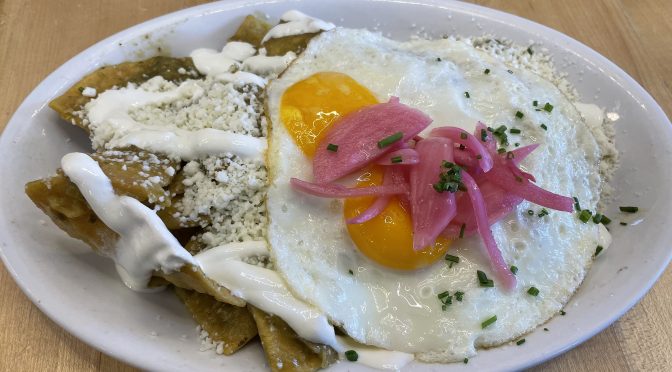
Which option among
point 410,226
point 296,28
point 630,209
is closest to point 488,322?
point 410,226

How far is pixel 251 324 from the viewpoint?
133 centimetres

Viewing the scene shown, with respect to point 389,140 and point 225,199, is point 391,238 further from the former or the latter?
point 225,199

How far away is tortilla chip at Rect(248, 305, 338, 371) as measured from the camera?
1.25 m

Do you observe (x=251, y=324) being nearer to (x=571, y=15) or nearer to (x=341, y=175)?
(x=341, y=175)

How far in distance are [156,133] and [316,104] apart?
0.46 meters

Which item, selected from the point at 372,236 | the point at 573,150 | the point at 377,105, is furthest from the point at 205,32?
the point at 573,150

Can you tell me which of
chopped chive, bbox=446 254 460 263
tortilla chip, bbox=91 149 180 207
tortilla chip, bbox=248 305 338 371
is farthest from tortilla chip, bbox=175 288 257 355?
chopped chive, bbox=446 254 460 263

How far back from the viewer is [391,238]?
4.40 feet

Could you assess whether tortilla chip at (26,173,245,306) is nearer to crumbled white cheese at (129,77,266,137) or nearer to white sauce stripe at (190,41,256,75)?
crumbled white cheese at (129,77,266,137)

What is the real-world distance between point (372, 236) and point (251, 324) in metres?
0.38

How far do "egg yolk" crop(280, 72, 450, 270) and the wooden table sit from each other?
0.53m

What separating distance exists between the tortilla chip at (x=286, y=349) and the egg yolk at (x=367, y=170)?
27 centimetres

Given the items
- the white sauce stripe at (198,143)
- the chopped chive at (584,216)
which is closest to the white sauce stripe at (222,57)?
the white sauce stripe at (198,143)

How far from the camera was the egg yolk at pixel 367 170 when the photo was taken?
1.34 metres
